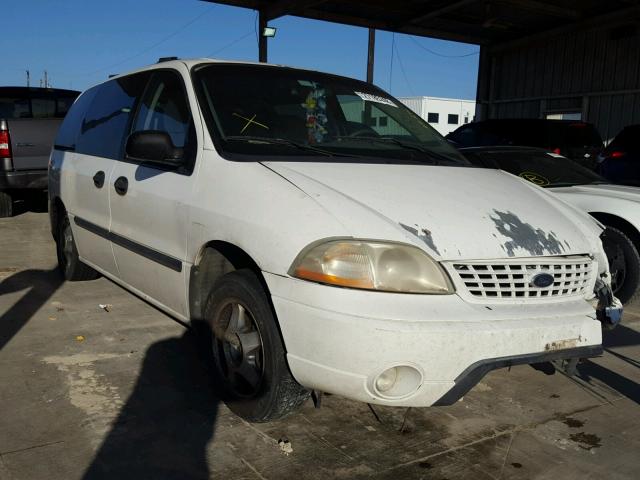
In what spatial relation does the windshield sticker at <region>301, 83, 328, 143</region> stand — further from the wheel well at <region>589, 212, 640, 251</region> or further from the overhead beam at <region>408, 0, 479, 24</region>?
the overhead beam at <region>408, 0, 479, 24</region>

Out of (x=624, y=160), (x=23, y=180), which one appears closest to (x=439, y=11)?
(x=624, y=160)

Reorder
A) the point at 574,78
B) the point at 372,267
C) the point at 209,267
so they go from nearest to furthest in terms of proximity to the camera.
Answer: the point at 372,267, the point at 209,267, the point at 574,78

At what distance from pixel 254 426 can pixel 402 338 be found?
41.0 inches

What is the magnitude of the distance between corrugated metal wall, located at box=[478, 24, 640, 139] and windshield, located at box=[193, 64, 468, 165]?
12.8m

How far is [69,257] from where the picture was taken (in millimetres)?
5332

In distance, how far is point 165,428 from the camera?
2875 millimetres

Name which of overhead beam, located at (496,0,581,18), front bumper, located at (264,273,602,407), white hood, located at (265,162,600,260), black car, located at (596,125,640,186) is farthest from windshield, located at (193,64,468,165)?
overhead beam, located at (496,0,581,18)

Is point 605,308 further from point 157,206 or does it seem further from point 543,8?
point 543,8

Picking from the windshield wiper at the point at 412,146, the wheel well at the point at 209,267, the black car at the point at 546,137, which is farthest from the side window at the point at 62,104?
the wheel well at the point at 209,267

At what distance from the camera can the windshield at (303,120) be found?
3.18 meters

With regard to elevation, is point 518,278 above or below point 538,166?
below

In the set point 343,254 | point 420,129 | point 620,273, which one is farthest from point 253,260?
point 620,273

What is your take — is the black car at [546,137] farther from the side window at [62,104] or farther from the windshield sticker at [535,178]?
the side window at [62,104]

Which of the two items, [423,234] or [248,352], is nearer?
[423,234]
